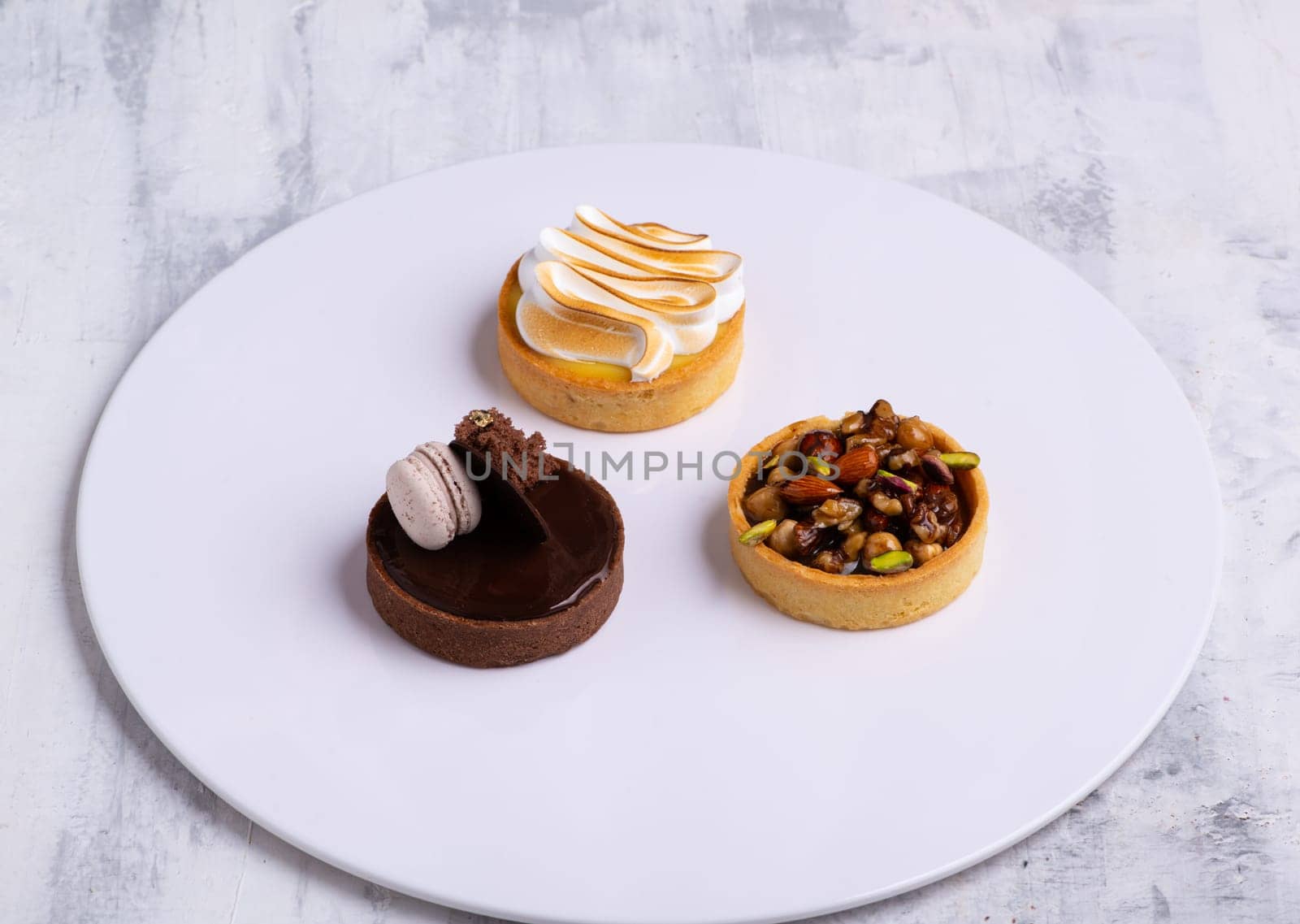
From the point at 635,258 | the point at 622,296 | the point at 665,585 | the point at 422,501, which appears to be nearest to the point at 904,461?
the point at 665,585

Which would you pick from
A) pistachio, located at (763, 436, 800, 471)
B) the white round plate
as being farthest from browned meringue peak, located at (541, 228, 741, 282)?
pistachio, located at (763, 436, 800, 471)

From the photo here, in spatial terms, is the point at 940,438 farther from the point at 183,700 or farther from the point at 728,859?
the point at 183,700

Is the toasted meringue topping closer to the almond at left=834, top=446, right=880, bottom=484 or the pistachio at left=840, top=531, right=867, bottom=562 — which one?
the almond at left=834, top=446, right=880, bottom=484

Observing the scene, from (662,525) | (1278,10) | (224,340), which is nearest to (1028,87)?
(1278,10)

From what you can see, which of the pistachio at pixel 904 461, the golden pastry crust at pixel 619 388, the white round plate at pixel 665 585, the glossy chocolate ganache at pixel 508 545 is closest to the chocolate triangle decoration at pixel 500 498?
the glossy chocolate ganache at pixel 508 545

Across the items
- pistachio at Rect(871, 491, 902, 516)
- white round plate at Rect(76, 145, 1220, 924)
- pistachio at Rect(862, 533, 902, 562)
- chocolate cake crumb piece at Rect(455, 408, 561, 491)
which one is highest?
chocolate cake crumb piece at Rect(455, 408, 561, 491)
